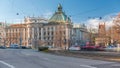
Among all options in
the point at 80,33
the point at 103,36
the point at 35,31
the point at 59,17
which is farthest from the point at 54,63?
the point at 80,33

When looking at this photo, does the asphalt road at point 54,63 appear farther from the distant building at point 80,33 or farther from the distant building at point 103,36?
the distant building at point 80,33

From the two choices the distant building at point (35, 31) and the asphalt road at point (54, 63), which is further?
the distant building at point (35, 31)

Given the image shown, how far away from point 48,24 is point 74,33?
16.7 m

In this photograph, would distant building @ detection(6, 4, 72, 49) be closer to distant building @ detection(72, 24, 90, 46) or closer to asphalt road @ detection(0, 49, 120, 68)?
distant building @ detection(72, 24, 90, 46)

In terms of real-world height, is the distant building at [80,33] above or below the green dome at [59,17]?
below

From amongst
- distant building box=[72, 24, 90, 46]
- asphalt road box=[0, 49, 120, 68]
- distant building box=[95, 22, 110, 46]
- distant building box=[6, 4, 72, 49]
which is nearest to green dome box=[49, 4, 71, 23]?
distant building box=[6, 4, 72, 49]

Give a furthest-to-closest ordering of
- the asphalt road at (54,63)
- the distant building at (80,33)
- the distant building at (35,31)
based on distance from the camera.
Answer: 1. the distant building at (80,33)
2. the distant building at (35,31)
3. the asphalt road at (54,63)

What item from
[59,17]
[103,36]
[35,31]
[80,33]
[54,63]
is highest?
[59,17]

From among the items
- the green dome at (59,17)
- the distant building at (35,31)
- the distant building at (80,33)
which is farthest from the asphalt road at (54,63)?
the distant building at (80,33)

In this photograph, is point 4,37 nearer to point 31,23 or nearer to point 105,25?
point 31,23

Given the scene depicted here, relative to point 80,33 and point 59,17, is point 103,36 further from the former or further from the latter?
point 80,33

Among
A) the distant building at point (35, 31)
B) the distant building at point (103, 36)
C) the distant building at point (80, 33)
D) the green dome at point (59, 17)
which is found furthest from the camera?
the distant building at point (80, 33)

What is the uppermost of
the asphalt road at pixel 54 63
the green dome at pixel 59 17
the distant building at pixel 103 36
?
the green dome at pixel 59 17

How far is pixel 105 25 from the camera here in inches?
5256
